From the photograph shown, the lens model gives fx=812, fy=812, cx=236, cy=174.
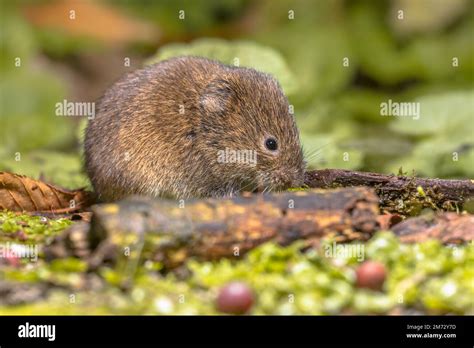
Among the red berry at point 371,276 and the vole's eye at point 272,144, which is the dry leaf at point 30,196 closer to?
the vole's eye at point 272,144

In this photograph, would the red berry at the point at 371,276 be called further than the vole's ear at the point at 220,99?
No

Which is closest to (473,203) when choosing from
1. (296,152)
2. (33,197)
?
(296,152)

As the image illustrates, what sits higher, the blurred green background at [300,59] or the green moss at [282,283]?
the blurred green background at [300,59]

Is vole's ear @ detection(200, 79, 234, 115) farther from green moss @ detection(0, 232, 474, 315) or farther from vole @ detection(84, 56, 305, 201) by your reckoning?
green moss @ detection(0, 232, 474, 315)

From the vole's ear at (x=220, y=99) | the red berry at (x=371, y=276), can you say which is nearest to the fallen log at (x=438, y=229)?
the red berry at (x=371, y=276)

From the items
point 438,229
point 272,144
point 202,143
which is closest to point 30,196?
point 202,143

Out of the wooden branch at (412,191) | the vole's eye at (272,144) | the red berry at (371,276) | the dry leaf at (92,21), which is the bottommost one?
the red berry at (371,276)

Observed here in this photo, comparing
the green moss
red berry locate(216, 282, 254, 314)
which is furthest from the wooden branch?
red berry locate(216, 282, 254, 314)
